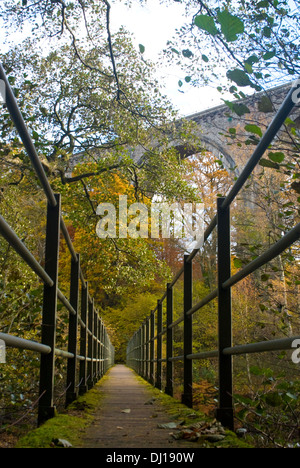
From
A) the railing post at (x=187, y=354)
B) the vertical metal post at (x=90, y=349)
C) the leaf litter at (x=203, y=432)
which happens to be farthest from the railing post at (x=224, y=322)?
the vertical metal post at (x=90, y=349)

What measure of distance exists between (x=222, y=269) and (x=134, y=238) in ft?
34.2

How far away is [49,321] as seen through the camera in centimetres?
206

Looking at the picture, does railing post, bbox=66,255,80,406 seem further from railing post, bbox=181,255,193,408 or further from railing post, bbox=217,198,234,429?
railing post, bbox=217,198,234,429

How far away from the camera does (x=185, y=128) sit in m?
9.64

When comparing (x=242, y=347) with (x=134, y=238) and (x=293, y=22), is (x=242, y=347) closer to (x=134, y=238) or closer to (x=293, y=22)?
(x=293, y=22)

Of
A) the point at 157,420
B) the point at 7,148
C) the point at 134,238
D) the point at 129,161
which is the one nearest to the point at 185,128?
the point at 129,161

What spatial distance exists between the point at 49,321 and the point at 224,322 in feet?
2.34

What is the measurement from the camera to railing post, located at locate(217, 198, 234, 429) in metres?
2.01

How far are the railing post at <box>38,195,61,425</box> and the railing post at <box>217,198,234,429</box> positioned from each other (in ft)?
2.21

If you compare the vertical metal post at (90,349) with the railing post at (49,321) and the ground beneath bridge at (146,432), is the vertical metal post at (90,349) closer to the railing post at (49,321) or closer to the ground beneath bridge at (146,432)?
the ground beneath bridge at (146,432)

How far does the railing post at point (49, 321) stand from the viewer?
2.00m

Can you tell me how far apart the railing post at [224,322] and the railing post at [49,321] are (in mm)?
673

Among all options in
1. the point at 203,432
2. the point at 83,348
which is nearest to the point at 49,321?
the point at 203,432

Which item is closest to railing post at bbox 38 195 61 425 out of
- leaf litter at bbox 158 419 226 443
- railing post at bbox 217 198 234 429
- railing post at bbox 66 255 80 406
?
leaf litter at bbox 158 419 226 443
